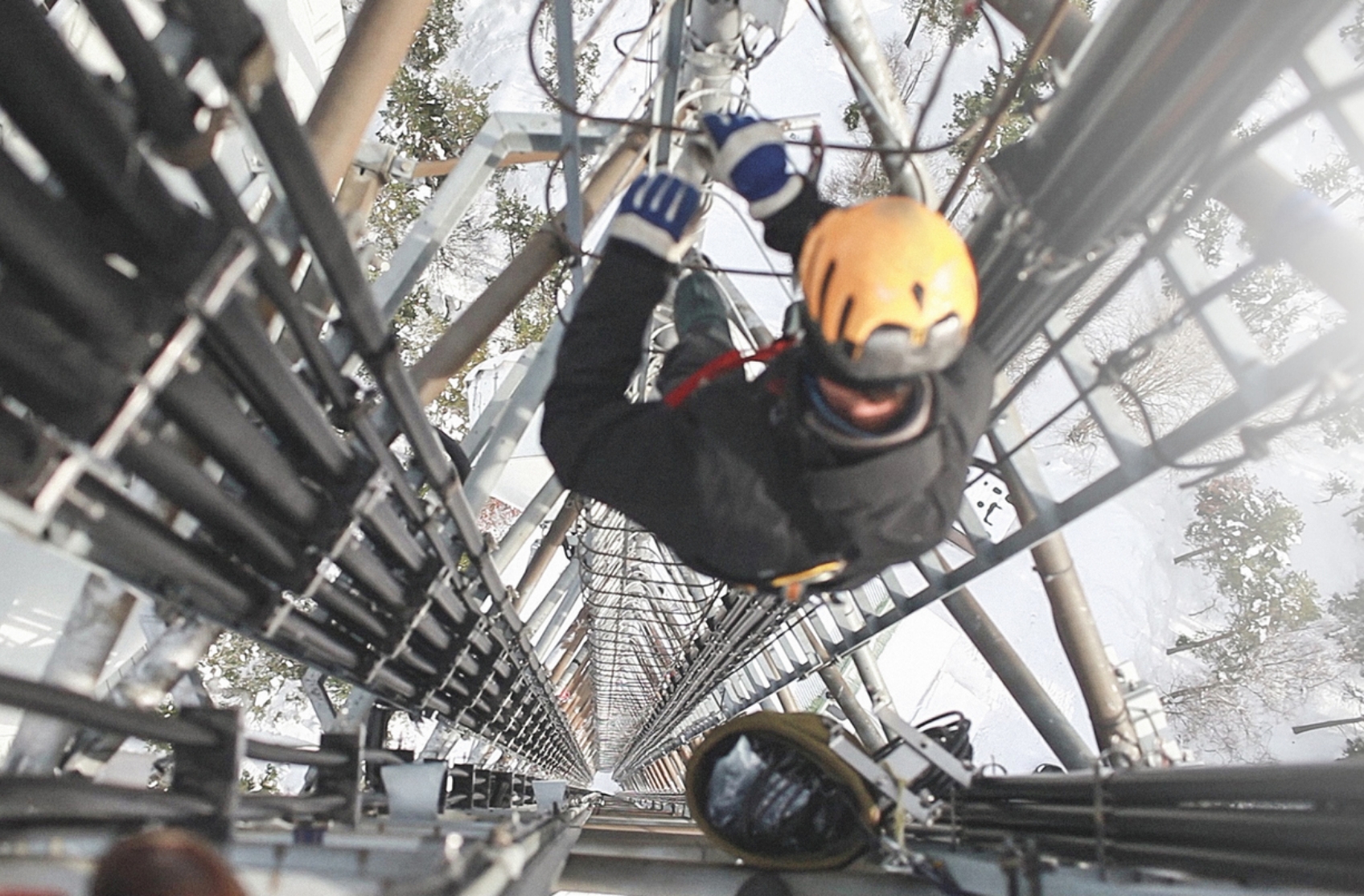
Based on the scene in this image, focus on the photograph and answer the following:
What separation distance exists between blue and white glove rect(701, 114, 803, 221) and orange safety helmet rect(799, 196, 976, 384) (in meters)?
0.59

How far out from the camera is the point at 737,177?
2.61m

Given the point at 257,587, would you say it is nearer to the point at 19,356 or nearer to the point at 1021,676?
the point at 19,356

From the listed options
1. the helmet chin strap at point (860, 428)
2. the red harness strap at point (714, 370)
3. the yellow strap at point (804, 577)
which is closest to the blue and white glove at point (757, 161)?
the red harness strap at point (714, 370)

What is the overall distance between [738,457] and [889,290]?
2.06 feet

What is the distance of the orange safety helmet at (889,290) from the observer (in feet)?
6.26

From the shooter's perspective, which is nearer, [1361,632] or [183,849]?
[183,849]

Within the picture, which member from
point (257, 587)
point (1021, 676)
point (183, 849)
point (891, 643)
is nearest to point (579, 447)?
point (257, 587)

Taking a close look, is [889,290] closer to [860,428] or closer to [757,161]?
[860,428]

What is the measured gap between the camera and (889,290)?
1.90 m

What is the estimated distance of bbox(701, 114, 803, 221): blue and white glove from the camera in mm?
2570

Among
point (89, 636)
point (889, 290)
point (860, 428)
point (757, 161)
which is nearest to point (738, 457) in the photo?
point (860, 428)

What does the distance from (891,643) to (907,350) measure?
835 inches

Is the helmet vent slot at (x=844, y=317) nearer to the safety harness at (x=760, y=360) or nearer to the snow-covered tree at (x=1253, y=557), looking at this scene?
the safety harness at (x=760, y=360)

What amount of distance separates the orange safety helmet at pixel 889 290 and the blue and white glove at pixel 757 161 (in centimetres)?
59
